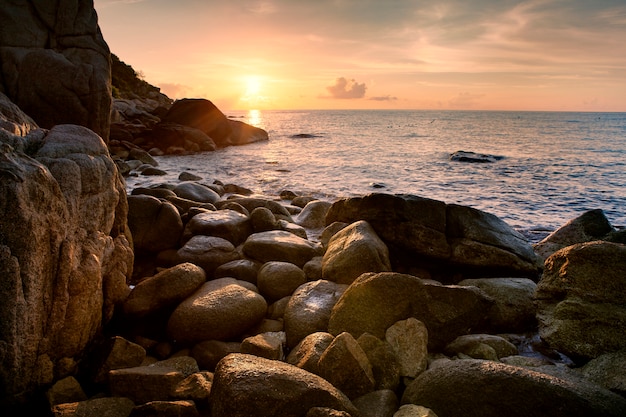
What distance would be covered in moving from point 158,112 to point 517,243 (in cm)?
4091

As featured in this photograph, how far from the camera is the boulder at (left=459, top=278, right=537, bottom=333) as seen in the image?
5746mm

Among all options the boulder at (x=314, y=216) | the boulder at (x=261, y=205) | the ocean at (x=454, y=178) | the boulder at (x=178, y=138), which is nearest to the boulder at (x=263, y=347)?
the boulder at (x=261, y=205)

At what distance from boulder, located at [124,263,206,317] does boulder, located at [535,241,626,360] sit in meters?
4.52

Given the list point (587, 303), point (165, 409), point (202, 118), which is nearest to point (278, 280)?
point (165, 409)

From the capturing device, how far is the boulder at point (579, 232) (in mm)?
8234

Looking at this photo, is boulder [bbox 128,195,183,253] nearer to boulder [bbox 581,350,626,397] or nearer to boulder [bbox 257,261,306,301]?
boulder [bbox 257,261,306,301]

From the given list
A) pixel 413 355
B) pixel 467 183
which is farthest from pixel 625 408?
pixel 467 183

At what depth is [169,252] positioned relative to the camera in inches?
298

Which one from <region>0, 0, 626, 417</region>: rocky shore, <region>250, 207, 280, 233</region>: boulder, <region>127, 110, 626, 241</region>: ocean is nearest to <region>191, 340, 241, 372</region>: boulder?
<region>0, 0, 626, 417</region>: rocky shore

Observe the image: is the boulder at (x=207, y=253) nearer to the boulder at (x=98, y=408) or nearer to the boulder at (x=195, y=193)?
the boulder at (x=98, y=408)

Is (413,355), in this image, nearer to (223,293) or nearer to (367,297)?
(367,297)

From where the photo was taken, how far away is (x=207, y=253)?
7.02m

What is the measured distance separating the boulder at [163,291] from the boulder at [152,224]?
7.76 feet

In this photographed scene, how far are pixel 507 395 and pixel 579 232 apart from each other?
6.37 metres
